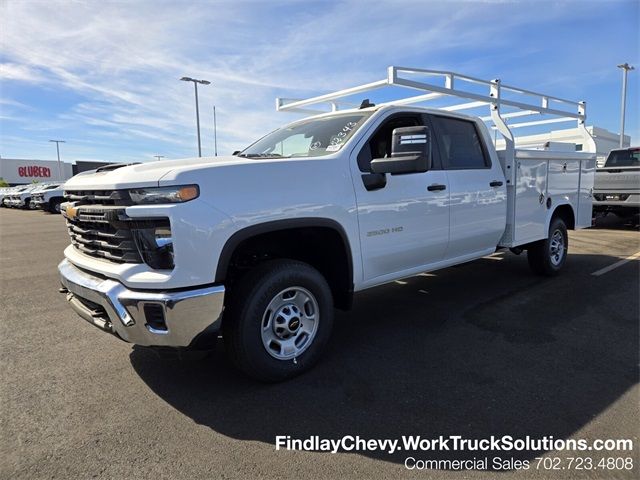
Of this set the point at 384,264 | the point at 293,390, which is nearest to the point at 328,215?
the point at 384,264

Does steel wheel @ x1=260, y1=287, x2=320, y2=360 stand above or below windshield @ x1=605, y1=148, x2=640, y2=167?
below

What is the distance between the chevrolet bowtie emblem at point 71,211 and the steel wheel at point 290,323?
166 cm

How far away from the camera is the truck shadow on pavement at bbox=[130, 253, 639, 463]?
288 cm

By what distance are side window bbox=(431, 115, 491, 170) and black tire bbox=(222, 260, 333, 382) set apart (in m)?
2.09

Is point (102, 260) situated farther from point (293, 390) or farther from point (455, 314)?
point (455, 314)

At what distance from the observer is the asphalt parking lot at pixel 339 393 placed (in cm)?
259

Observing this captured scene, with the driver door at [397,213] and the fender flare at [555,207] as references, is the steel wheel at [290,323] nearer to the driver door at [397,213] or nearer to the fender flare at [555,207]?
the driver door at [397,213]

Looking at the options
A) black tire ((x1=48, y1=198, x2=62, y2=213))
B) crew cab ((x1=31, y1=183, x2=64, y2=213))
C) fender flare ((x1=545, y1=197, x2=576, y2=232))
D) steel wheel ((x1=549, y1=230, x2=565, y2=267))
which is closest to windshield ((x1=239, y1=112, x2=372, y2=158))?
fender flare ((x1=545, y1=197, x2=576, y2=232))

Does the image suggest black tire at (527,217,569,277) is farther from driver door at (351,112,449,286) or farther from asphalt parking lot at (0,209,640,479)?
driver door at (351,112,449,286)

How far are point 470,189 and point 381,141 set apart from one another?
127cm

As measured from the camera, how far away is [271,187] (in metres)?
3.21

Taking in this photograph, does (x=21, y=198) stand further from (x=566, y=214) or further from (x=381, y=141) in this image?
(x=566, y=214)

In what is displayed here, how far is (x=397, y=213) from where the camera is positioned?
4.04m

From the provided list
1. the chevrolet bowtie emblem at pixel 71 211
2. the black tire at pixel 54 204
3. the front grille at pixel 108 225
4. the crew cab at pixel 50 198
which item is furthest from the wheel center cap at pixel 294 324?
the black tire at pixel 54 204
